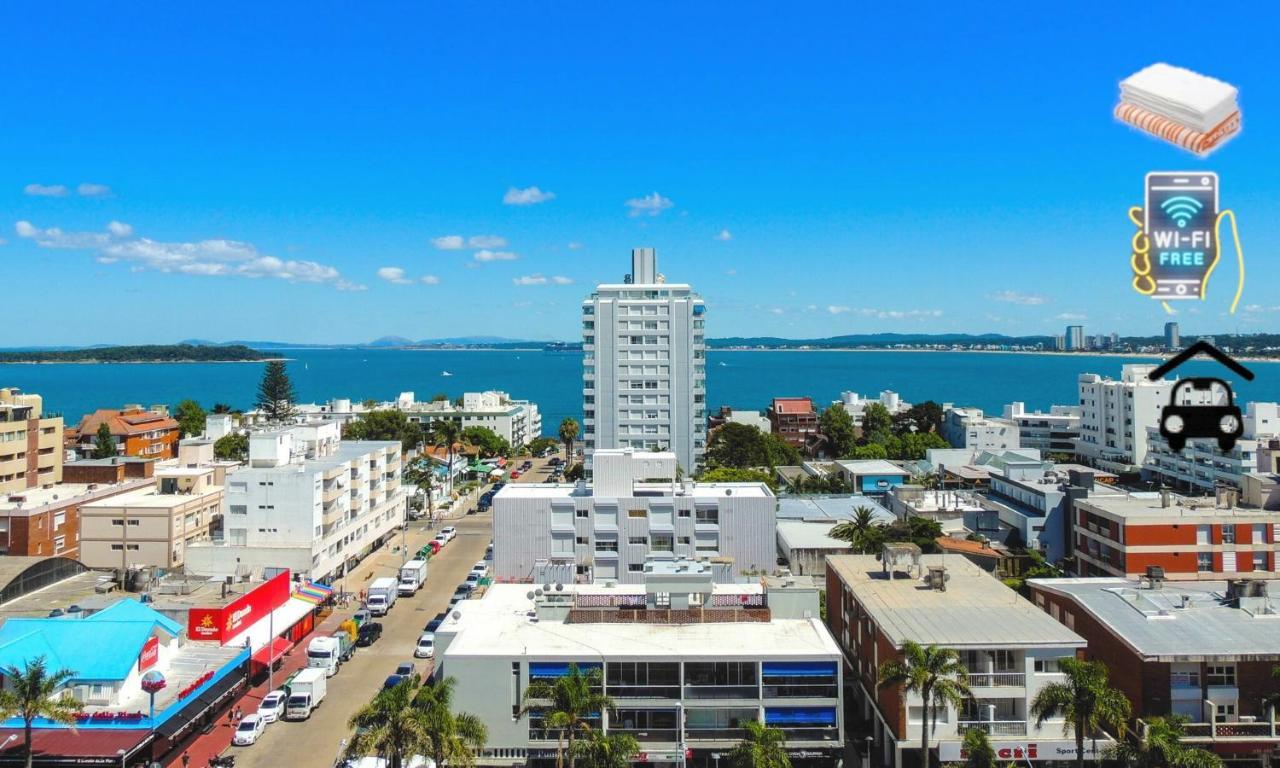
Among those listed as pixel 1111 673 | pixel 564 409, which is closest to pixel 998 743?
pixel 1111 673

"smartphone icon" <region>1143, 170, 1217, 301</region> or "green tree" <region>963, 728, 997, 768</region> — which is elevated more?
"smartphone icon" <region>1143, 170, 1217, 301</region>

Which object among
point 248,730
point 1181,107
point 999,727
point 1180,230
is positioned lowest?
point 248,730

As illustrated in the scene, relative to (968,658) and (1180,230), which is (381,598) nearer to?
(968,658)

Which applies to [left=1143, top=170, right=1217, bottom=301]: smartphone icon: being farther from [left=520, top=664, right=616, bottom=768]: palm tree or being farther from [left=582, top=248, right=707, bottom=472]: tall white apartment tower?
[left=582, top=248, right=707, bottom=472]: tall white apartment tower

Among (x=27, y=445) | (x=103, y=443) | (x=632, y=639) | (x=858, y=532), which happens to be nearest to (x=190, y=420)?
(x=103, y=443)

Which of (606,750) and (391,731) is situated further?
(606,750)

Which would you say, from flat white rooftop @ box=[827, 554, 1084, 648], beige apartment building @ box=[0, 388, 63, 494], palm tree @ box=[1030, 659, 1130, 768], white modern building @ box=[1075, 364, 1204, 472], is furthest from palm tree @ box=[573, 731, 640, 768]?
white modern building @ box=[1075, 364, 1204, 472]

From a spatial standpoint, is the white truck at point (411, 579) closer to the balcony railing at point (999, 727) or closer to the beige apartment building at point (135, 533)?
the beige apartment building at point (135, 533)

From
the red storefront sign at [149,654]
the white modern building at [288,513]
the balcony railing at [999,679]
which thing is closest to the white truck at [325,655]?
the red storefront sign at [149,654]
